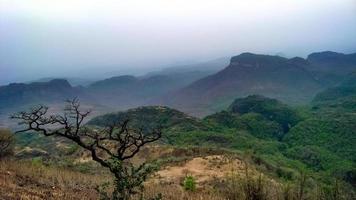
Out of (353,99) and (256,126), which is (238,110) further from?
(353,99)

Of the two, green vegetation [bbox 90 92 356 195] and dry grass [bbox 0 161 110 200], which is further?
green vegetation [bbox 90 92 356 195]

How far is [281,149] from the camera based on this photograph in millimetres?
90000

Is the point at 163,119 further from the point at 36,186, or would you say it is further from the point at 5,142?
the point at 36,186

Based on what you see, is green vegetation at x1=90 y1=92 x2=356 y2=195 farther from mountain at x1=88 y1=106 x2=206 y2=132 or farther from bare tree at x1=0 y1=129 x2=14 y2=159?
bare tree at x1=0 y1=129 x2=14 y2=159

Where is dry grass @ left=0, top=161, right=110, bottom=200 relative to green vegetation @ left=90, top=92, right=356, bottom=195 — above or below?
above

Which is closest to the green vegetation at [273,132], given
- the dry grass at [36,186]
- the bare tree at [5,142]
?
the bare tree at [5,142]

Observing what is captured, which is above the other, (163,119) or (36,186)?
(36,186)

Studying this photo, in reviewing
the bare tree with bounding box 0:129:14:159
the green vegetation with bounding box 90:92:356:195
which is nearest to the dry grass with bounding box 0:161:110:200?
the bare tree with bounding box 0:129:14:159

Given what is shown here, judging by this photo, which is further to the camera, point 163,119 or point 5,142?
point 163,119

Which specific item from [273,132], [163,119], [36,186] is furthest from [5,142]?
[273,132]

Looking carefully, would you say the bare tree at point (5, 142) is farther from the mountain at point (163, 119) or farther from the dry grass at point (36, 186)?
the mountain at point (163, 119)

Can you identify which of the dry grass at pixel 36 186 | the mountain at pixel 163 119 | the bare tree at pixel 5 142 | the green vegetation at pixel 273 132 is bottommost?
the green vegetation at pixel 273 132

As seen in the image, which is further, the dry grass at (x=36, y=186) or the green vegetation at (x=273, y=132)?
the green vegetation at (x=273, y=132)

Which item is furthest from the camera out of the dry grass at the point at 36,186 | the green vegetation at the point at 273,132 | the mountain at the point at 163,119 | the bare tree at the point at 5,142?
the mountain at the point at 163,119
